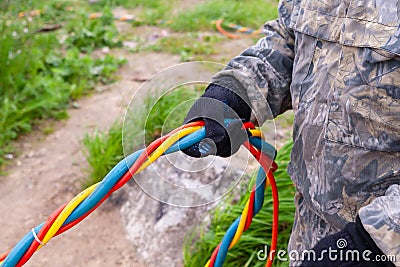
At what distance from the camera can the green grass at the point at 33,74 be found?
11.5 ft

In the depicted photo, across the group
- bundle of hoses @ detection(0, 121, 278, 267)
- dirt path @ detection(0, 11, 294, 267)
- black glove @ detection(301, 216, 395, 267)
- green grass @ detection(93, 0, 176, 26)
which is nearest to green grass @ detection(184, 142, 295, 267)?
dirt path @ detection(0, 11, 294, 267)

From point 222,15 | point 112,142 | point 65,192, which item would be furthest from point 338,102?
point 222,15

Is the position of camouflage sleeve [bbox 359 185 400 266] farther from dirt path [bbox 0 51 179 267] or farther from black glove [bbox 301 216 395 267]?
dirt path [bbox 0 51 179 267]

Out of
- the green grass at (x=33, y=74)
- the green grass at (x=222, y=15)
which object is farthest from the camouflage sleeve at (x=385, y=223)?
the green grass at (x=222, y=15)

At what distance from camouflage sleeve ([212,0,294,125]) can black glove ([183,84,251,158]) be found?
0.03 meters

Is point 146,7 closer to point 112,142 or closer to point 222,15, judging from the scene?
point 222,15

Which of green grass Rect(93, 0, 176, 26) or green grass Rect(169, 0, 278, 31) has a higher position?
green grass Rect(169, 0, 278, 31)

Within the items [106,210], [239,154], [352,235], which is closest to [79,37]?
[106,210]

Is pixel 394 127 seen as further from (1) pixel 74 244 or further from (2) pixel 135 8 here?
(2) pixel 135 8

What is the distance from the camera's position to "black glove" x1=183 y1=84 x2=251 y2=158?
1400 mm

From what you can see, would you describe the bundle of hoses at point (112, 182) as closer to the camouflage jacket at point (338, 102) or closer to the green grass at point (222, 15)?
the camouflage jacket at point (338, 102)

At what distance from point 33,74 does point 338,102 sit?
2.88 meters

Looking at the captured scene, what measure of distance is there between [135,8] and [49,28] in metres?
1.32

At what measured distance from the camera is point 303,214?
147 cm
